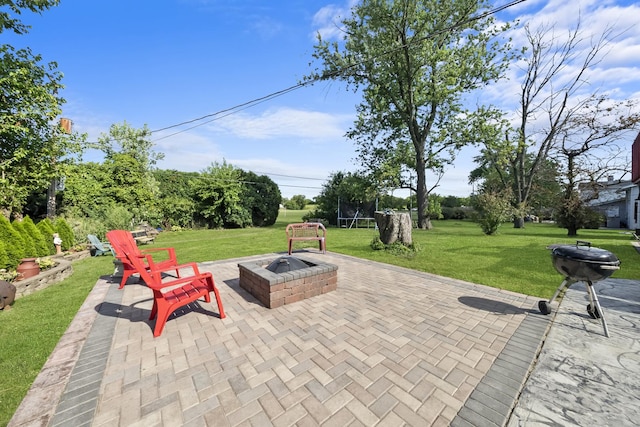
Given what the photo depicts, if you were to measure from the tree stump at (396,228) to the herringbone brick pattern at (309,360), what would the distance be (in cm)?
410

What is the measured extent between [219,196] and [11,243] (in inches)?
524

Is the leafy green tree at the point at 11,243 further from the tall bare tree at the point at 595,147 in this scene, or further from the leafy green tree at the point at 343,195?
the tall bare tree at the point at 595,147

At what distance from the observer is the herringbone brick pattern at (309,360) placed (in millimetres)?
1873

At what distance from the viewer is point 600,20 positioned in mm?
14812

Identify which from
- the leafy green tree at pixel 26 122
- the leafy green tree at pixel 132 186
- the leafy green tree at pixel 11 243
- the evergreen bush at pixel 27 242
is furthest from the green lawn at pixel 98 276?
the leafy green tree at pixel 132 186

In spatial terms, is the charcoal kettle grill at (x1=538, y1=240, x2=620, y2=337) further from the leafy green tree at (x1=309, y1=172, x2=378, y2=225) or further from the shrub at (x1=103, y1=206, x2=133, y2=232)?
the leafy green tree at (x1=309, y1=172, x2=378, y2=225)

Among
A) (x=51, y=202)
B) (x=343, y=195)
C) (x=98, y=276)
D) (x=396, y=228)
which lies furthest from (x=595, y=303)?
(x=343, y=195)

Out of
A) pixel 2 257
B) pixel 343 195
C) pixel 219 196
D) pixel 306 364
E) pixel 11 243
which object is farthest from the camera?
pixel 343 195

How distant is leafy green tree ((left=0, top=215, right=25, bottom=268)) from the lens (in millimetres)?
5555

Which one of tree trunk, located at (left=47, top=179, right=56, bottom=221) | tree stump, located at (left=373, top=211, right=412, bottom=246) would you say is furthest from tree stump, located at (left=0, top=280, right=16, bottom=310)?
tree trunk, located at (left=47, top=179, right=56, bottom=221)

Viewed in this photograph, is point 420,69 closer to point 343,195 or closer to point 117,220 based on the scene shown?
point 343,195

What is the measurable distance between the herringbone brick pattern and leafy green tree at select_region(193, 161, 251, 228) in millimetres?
15252

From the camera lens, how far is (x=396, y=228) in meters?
8.37

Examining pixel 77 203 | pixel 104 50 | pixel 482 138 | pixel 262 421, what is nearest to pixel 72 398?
pixel 262 421
